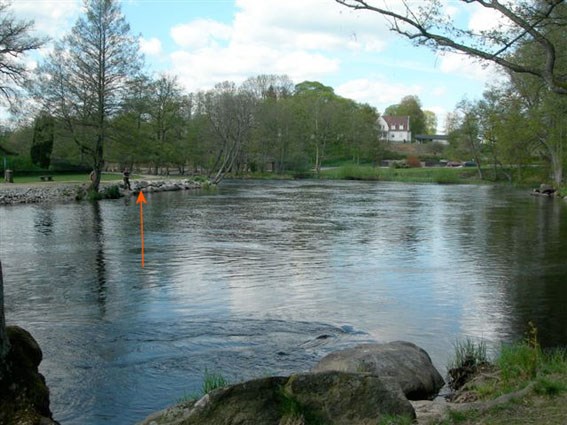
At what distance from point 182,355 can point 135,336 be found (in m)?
1.36

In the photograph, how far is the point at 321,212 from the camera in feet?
108

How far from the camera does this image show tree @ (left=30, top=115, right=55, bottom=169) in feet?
136

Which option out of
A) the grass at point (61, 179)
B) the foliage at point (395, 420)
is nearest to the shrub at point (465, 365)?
the foliage at point (395, 420)

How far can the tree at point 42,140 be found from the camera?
41562 mm

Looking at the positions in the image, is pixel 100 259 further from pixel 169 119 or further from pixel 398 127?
pixel 398 127

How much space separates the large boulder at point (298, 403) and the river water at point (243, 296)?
260 centimetres

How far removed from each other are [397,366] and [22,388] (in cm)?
437

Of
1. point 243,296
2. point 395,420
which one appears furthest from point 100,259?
point 395,420

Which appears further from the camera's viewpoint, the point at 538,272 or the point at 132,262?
the point at 132,262

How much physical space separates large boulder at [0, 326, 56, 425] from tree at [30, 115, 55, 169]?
3767 centimetres

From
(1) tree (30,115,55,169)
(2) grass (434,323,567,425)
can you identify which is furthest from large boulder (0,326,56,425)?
(1) tree (30,115,55,169)

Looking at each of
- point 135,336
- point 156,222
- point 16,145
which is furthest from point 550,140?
point 135,336

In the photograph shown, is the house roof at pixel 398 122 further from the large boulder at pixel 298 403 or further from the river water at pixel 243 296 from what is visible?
the large boulder at pixel 298 403

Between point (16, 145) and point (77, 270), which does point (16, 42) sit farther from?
point (16, 145)
